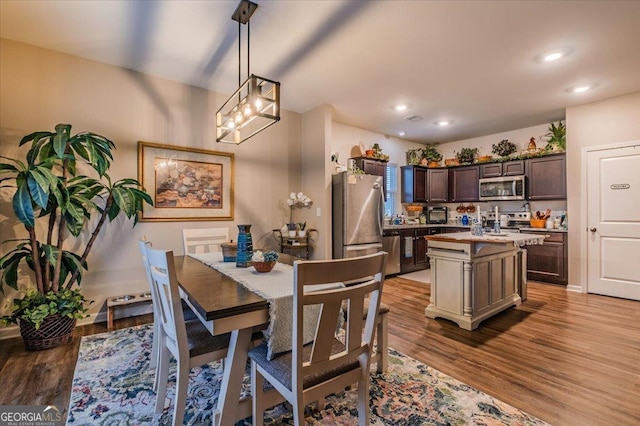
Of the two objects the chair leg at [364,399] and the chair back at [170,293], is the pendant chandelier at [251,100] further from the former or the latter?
the chair leg at [364,399]

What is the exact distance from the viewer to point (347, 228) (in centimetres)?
439

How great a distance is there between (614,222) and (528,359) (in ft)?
10.3

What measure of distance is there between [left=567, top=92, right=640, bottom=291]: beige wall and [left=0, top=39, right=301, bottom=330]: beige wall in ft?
15.0

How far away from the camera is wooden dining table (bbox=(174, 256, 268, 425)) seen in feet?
4.29

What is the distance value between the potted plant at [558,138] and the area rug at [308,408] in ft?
15.0

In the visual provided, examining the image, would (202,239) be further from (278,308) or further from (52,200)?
(278,308)

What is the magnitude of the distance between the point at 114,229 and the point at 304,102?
9.50ft

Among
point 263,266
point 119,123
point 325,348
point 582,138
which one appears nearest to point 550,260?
point 582,138

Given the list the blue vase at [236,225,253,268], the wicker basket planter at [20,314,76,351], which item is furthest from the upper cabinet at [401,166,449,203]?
the wicker basket planter at [20,314,76,351]

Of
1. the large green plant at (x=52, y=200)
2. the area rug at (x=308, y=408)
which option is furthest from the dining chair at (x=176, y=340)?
the large green plant at (x=52, y=200)

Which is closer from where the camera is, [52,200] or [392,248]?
[52,200]

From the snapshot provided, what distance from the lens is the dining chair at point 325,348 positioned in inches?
45.6

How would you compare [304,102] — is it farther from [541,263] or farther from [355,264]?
[541,263]

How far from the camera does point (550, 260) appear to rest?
Result: 4758 millimetres
